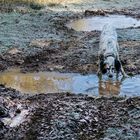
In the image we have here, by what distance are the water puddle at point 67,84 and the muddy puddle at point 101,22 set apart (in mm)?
7216

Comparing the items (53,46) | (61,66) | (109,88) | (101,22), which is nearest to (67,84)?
(109,88)

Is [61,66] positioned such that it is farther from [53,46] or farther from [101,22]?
[101,22]

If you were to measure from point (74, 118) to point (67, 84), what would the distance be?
3.20m

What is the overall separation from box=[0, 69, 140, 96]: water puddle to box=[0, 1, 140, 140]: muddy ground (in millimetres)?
515

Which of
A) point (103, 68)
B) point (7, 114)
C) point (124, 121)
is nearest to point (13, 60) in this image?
point (103, 68)

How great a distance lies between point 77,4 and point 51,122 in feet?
59.8

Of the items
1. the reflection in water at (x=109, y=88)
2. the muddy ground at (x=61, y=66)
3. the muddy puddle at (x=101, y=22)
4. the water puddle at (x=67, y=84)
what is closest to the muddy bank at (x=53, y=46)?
the muddy ground at (x=61, y=66)

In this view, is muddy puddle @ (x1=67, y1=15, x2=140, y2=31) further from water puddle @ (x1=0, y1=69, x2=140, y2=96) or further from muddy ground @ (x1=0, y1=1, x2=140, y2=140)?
water puddle @ (x1=0, y1=69, x2=140, y2=96)

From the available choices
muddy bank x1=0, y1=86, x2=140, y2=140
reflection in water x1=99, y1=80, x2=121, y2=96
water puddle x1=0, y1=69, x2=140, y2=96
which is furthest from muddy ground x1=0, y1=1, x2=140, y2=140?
reflection in water x1=99, y1=80, x2=121, y2=96

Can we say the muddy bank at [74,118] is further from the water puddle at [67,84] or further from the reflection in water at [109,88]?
the water puddle at [67,84]

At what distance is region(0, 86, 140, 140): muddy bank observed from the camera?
8.00 meters

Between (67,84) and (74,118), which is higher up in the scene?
(74,118)

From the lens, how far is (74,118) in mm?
8547

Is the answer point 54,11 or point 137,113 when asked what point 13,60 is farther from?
point 54,11
